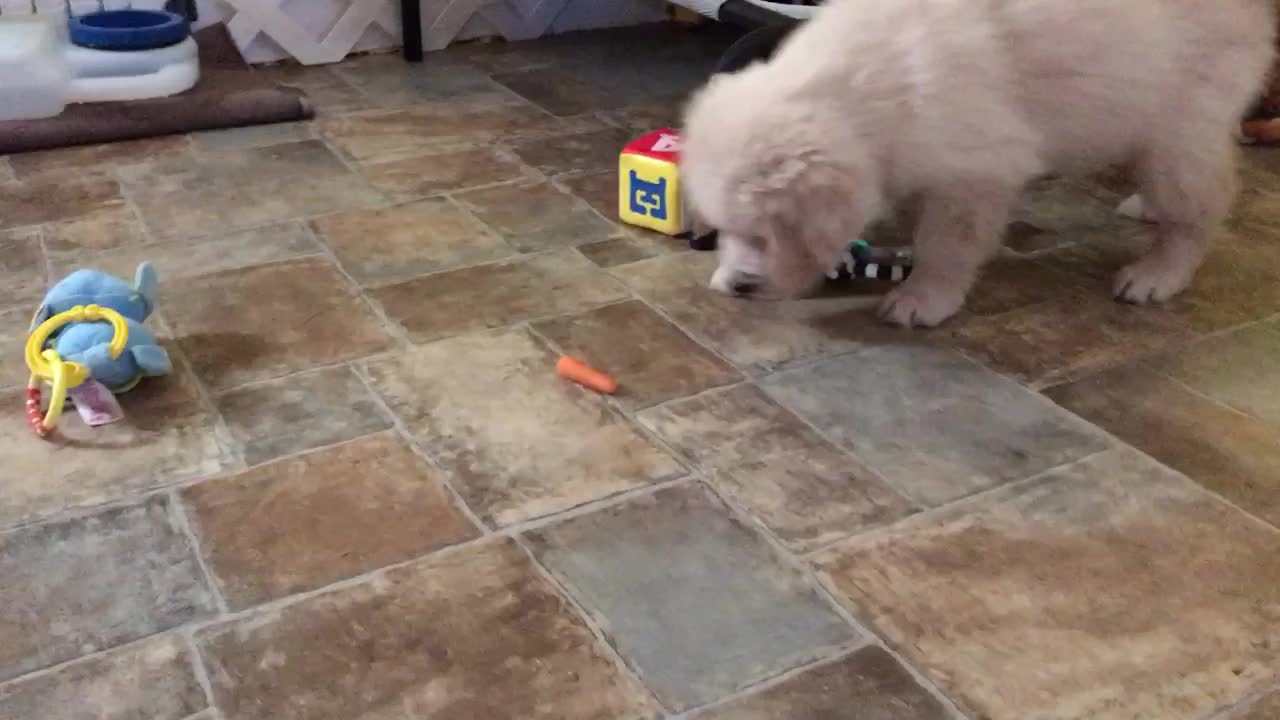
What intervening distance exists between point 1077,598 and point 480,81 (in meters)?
2.48

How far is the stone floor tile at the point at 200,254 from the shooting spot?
84.1 inches

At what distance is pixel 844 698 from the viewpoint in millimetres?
1194

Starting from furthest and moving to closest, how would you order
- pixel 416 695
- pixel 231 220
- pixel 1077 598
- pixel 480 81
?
pixel 480 81, pixel 231 220, pixel 1077 598, pixel 416 695

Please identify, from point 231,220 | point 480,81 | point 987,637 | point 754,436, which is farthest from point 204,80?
point 987,637

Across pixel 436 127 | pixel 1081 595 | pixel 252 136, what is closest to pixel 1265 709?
pixel 1081 595

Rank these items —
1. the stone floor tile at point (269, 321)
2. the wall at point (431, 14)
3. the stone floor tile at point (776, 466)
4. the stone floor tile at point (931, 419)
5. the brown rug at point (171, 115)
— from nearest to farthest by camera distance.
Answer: the stone floor tile at point (776, 466) → the stone floor tile at point (931, 419) → the stone floor tile at point (269, 321) → the brown rug at point (171, 115) → the wall at point (431, 14)

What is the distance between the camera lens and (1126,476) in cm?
156

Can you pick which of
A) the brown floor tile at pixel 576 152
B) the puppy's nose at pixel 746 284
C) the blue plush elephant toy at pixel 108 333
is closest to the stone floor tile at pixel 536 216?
the brown floor tile at pixel 576 152

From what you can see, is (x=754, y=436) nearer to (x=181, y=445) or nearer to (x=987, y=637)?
(x=987, y=637)

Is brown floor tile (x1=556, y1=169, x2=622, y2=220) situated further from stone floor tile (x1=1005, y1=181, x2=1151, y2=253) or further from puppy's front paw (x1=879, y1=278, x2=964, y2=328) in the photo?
stone floor tile (x1=1005, y1=181, x2=1151, y2=253)

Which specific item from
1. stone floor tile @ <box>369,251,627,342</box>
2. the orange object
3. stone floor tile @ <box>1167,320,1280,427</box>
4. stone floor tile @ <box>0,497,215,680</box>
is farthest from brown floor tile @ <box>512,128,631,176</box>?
stone floor tile @ <box>0,497,215,680</box>

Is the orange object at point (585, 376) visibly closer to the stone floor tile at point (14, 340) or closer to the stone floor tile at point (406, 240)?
the stone floor tile at point (406, 240)

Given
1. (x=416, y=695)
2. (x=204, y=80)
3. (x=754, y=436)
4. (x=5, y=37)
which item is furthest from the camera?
(x=204, y=80)

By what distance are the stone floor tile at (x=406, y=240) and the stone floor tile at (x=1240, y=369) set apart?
3.94 ft
